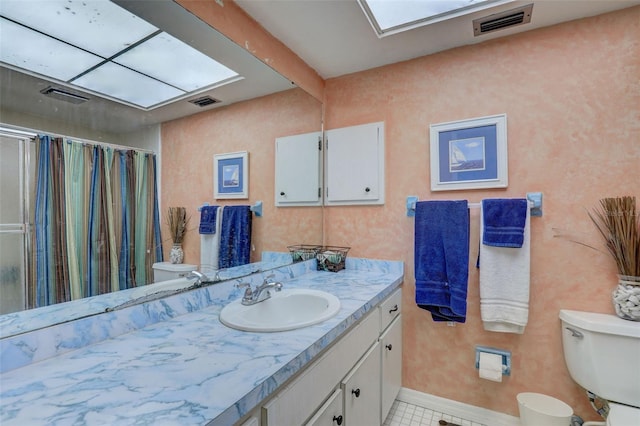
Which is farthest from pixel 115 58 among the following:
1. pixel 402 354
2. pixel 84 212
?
pixel 402 354

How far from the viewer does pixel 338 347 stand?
3.60 feet

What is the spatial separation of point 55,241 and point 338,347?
950mm

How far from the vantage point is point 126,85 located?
1.04 m

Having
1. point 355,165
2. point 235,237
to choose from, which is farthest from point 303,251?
point 355,165

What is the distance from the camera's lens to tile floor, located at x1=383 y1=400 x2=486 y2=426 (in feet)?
5.66

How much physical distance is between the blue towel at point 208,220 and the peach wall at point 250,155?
26 millimetres

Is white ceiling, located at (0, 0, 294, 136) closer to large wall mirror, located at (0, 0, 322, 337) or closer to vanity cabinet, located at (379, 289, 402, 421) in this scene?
large wall mirror, located at (0, 0, 322, 337)

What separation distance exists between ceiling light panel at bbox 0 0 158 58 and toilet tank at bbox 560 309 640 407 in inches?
87.7

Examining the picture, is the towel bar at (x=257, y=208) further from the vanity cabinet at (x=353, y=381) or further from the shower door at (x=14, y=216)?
the shower door at (x=14, y=216)

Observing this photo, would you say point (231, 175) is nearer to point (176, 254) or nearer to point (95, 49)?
point (176, 254)

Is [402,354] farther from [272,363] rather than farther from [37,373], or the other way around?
[37,373]

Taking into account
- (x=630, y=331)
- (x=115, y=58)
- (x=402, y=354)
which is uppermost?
(x=115, y=58)

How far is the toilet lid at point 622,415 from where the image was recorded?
114 centimetres

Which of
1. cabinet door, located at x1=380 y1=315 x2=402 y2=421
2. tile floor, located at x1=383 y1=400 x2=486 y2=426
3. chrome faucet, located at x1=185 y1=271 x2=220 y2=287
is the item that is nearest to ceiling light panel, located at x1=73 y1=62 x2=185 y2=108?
chrome faucet, located at x1=185 y1=271 x2=220 y2=287
